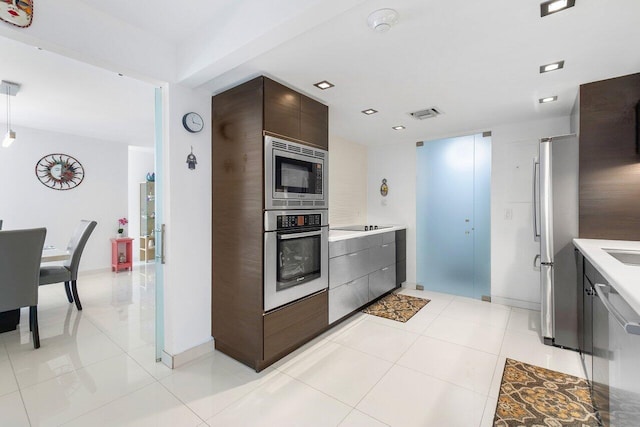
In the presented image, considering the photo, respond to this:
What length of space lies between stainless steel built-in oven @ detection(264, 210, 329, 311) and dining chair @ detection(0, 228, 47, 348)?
7.46 feet

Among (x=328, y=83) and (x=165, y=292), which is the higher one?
(x=328, y=83)

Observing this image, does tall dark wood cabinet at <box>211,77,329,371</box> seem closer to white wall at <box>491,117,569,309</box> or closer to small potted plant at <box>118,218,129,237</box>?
white wall at <box>491,117,569,309</box>

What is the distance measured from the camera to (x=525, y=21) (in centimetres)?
166

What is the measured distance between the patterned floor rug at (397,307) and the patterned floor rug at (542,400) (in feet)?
4.04

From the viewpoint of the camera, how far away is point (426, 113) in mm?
3248

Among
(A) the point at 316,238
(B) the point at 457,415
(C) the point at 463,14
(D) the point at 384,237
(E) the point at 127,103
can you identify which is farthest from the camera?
(D) the point at 384,237

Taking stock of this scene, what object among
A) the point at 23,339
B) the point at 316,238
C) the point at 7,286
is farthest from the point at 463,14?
the point at 23,339

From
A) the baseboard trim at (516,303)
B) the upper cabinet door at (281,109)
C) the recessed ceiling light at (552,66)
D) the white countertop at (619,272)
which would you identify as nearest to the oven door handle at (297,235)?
the upper cabinet door at (281,109)

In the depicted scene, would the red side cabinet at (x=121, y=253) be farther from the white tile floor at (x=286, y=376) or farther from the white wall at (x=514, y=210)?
the white wall at (x=514, y=210)

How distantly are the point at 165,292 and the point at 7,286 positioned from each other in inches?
60.3

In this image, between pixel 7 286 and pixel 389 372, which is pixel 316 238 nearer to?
pixel 389 372

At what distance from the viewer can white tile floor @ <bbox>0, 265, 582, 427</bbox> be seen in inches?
69.1

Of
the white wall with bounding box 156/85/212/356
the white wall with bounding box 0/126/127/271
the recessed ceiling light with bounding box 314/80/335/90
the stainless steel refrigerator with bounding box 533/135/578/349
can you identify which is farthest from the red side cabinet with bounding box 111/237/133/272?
the stainless steel refrigerator with bounding box 533/135/578/349

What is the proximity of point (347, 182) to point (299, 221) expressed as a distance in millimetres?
2176
